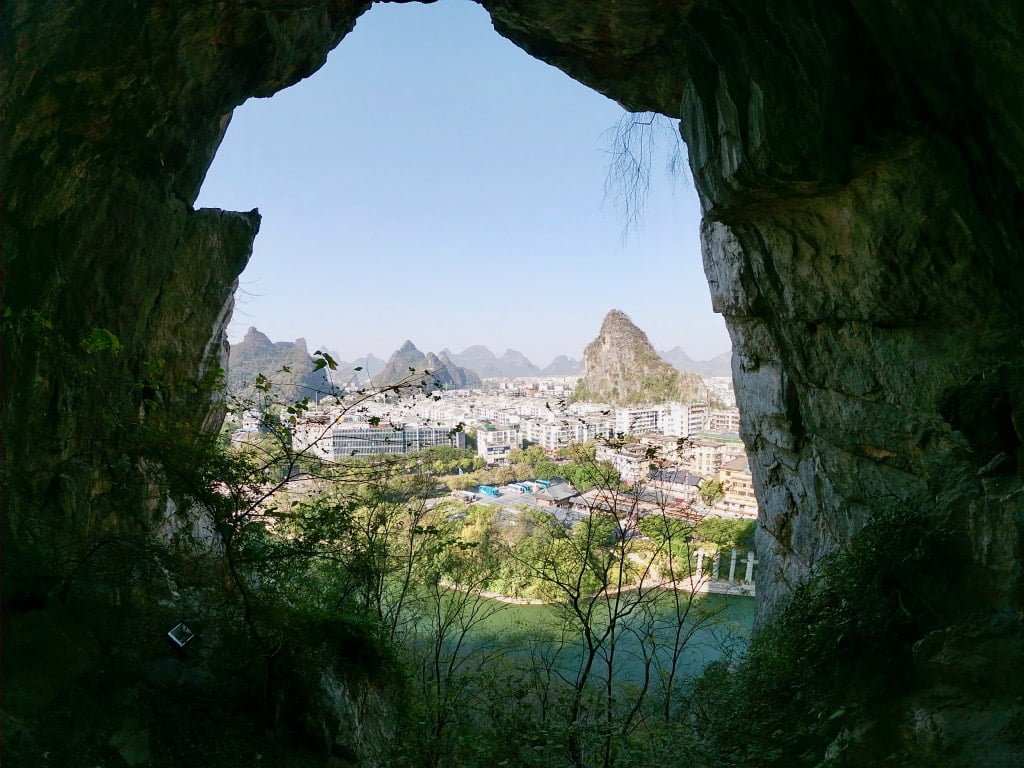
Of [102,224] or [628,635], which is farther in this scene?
[628,635]

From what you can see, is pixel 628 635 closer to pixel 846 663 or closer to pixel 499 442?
pixel 499 442

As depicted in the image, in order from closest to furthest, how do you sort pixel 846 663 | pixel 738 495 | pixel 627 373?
1. pixel 846 663
2. pixel 738 495
3. pixel 627 373

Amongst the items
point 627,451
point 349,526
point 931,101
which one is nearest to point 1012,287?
point 931,101

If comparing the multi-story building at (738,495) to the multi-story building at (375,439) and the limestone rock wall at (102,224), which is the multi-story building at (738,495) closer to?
the multi-story building at (375,439)

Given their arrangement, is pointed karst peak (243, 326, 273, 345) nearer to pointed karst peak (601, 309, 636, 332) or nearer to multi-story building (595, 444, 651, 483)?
multi-story building (595, 444, 651, 483)

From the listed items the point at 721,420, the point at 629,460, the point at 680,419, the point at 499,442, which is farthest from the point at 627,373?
the point at 629,460

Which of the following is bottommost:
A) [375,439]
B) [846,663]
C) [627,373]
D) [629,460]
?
[846,663]
